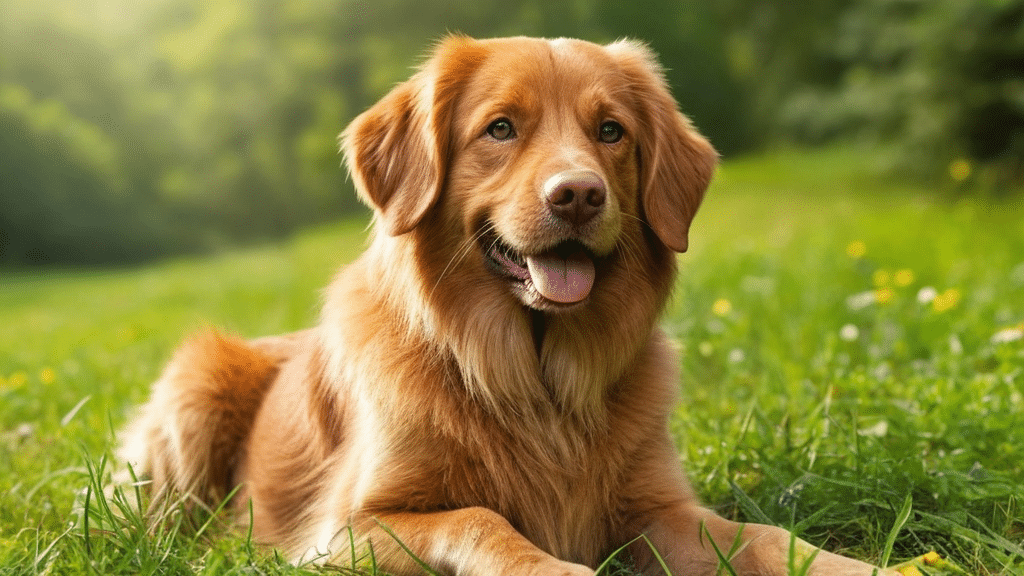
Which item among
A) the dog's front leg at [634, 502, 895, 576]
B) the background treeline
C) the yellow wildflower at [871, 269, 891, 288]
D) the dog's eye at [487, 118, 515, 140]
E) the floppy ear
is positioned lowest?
the background treeline

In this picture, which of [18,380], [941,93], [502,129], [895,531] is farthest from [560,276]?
[941,93]

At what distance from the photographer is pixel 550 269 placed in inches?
112

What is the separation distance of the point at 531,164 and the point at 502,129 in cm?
23

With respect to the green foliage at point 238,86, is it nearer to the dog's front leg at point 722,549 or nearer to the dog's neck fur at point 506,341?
the dog's neck fur at point 506,341

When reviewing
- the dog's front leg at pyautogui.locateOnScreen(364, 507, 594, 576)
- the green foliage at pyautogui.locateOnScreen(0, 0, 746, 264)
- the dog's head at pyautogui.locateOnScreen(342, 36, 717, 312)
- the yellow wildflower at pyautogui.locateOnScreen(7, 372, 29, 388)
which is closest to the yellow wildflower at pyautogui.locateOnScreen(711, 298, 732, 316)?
the dog's head at pyautogui.locateOnScreen(342, 36, 717, 312)

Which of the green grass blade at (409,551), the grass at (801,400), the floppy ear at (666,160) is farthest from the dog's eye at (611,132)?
the green grass blade at (409,551)

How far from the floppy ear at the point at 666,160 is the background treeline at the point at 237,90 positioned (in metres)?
18.3

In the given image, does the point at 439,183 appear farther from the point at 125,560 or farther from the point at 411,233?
the point at 125,560

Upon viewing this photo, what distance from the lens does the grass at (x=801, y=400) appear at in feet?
9.15

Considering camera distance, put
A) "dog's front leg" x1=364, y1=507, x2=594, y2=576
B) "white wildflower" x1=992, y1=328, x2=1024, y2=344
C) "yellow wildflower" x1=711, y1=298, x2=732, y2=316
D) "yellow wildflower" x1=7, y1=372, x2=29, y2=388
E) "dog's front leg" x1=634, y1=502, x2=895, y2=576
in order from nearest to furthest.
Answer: "dog's front leg" x1=364, y1=507, x2=594, y2=576, "dog's front leg" x1=634, y1=502, x2=895, y2=576, "white wildflower" x1=992, y1=328, x2=1024, y2=344, "yellow wildflower" x1=7, y1=372, x2=29, y2=388, "yellow wildflower" x1=711, y1=298, x2=732, y2=316

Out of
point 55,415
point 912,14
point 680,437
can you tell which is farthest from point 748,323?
point 912,14

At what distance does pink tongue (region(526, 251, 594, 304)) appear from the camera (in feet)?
9.22

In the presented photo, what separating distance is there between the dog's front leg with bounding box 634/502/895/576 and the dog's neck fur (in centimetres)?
38

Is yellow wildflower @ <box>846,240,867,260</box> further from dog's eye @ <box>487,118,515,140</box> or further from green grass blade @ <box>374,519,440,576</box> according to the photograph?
green grass blade @ <box>374,519,440,576</box>
